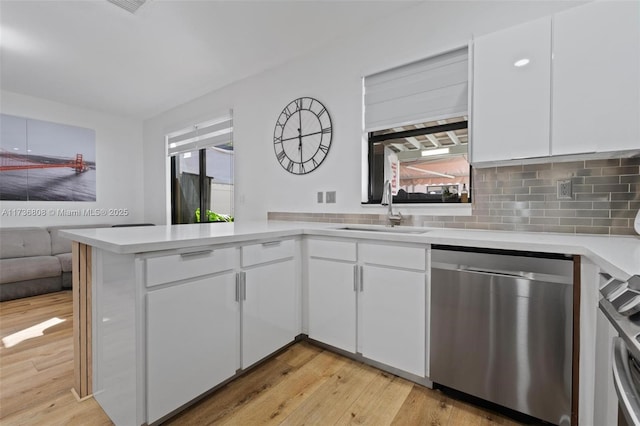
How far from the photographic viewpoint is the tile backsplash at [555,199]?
1.56m

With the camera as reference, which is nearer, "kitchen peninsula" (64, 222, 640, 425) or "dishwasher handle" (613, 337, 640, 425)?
"dishwasher handle" (613, 337, 640, 425)

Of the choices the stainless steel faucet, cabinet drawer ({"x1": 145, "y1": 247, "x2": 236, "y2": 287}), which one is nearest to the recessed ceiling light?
cabinet drawer ({"x1": 145, "y1": 247, "x2": 236, "y2": 287})

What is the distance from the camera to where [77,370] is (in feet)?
5.32

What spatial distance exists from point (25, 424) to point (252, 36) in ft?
9.82

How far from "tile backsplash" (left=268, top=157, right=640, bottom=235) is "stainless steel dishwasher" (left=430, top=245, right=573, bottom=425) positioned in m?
0.58

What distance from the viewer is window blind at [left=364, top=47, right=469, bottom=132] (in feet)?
6.63

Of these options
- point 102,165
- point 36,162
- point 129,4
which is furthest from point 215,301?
point 102,165

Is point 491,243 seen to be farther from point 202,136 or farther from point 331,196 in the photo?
point 202,136

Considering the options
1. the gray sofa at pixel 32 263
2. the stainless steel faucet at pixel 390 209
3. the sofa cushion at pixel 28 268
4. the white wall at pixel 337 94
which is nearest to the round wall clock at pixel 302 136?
the white wall at pixel 337 94

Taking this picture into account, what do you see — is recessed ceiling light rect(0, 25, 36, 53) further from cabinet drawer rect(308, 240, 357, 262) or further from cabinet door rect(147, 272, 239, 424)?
cabinet drawer rect(308, 240, 357, 262)

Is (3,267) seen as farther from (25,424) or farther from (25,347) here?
(25,424)

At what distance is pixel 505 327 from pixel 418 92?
166 cm

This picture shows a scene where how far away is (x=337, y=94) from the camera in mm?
2660

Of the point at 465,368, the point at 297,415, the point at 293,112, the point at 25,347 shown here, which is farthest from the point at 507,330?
the point at 25,347
